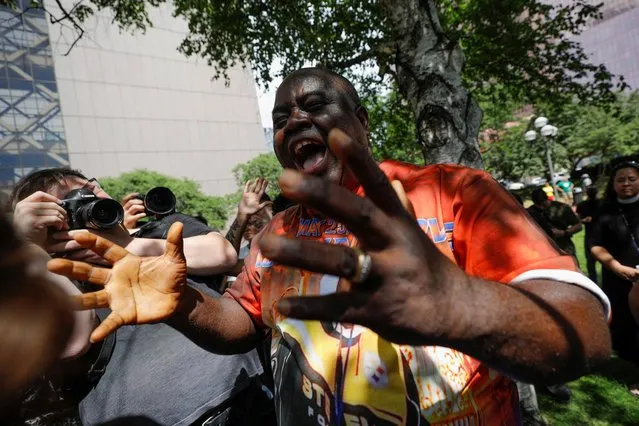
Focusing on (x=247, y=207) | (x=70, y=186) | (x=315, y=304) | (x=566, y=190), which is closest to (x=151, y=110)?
(x=566, y=190)

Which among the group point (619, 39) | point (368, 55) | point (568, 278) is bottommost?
point (568, 278)

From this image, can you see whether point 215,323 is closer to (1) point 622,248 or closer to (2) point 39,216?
(2) point 39,216

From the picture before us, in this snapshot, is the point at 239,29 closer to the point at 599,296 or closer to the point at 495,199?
the point at 495,199

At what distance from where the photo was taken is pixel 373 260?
78 cm

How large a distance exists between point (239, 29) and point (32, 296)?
18.9ft

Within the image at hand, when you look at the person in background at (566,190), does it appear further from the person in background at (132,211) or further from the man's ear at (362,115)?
the person in background at (132,211)

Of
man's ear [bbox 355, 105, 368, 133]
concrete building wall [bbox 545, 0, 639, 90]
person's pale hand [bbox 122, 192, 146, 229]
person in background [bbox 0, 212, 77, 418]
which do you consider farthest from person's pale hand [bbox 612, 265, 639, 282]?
concrete building wall [bbox 545, 0, 639, 90]

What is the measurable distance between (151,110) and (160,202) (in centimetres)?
3336

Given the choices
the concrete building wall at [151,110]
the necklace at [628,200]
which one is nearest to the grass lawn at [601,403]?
the necklace at [628,200]

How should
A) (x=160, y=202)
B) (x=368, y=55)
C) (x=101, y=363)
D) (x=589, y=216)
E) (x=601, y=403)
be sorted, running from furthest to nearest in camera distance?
1. (x=368, y=55)
2. (x=589, y=216)
3. (x=601, y=403)
4. (x=160, y=202)
5. (x=101, y=363)

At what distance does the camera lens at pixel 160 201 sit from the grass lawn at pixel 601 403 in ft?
11.7

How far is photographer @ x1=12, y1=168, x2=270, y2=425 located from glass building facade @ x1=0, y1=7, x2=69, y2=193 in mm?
28696

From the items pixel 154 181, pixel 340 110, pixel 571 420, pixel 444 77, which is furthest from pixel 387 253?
pixel 154 181

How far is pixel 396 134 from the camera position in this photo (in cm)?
760
